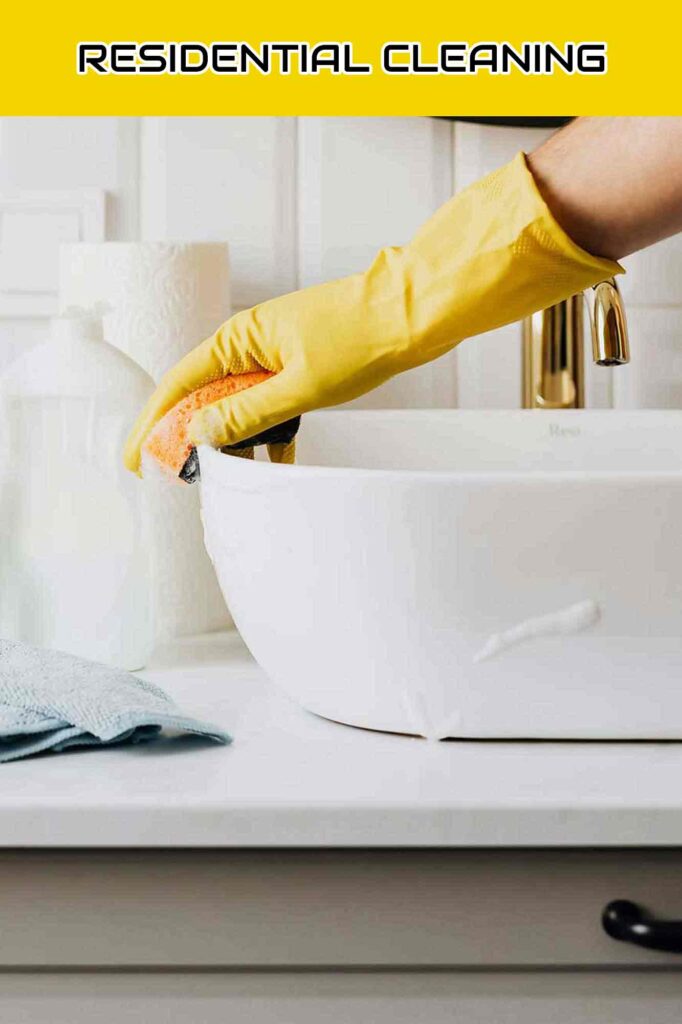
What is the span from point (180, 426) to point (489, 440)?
1.16 feet

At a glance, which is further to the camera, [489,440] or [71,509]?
[489,440]

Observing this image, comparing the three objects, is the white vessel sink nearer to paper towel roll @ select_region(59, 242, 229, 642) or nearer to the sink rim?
the sink rim

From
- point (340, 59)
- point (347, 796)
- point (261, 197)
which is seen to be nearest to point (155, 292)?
point (261, 197)

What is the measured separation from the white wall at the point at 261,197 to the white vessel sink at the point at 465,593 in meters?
0.56

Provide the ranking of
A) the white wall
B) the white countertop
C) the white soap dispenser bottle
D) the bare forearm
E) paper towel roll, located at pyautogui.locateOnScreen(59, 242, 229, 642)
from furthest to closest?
the white wall
paper towel roll, located at pyautogui.locateOnScreen(59, 242, 229, 642)
the white soap dispenser bottle
the bare forearm
the white countertop

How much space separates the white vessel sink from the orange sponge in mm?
61

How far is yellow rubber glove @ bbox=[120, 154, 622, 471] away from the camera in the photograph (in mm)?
643

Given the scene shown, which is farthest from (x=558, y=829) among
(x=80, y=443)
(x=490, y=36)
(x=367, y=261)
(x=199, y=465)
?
(x=490, y=36)

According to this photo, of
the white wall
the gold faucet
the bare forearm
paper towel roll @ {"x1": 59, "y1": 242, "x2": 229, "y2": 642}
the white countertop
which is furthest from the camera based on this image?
the white wall

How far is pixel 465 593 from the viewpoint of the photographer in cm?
56

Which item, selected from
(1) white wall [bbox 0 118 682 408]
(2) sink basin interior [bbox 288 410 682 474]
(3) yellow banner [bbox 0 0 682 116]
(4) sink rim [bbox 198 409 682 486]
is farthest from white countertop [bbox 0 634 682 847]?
(3) yellow banner [bbox 0 0 682 116]

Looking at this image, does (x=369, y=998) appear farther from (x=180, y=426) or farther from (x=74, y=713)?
(x=180, y=426)

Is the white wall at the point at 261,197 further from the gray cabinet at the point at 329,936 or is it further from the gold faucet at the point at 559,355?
the gray cabinet at the point at 329,936

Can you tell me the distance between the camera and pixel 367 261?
1.13m
